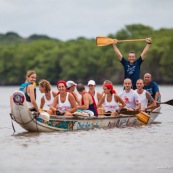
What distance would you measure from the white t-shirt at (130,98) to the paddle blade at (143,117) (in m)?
0.34

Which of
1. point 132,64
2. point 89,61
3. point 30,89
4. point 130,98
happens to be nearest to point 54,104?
point 30,89

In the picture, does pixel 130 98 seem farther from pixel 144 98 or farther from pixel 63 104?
pixel 63 104

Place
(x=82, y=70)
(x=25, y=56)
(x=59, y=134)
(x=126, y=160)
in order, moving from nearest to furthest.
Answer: (x=126, y=160) < (x=59, y=134) < (x=82, y=70) < (x=25, y=56)

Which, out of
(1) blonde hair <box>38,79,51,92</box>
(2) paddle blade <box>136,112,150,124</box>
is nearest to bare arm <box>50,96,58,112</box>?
(1) blonde hair <box>38,79,51,92</box>

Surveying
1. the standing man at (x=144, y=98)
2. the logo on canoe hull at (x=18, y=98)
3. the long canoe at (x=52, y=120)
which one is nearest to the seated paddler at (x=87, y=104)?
the long canoe at (x=52, y=120)

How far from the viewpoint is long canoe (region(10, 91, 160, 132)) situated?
16031mm

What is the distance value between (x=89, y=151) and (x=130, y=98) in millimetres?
5331

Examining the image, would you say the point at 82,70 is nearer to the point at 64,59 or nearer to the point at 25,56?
the point at 64,59

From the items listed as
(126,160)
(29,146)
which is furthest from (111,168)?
(29,146)

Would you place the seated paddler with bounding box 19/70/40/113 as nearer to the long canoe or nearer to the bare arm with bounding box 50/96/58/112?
the long canoe

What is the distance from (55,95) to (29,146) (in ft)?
11.6

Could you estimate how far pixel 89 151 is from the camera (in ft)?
Answer: 45.2

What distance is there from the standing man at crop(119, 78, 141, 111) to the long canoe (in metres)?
0.31

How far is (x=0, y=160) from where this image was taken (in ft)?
42.2
